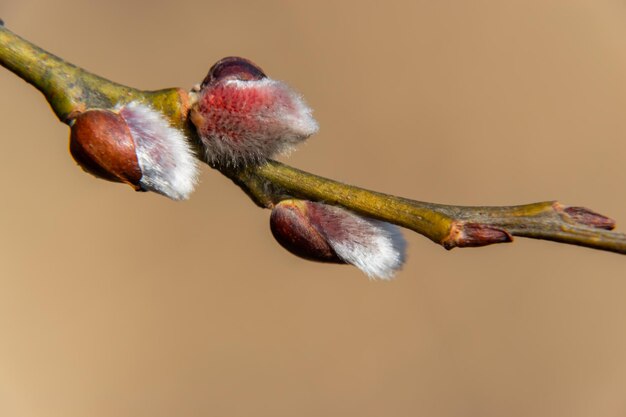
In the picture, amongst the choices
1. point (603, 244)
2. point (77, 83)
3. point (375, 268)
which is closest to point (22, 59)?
point (77, 83)

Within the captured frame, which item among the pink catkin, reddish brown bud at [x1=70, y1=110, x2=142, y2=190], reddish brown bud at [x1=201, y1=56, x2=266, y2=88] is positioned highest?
reddish brown bud at [x1=201, y1=56, x2=266, y2=88]

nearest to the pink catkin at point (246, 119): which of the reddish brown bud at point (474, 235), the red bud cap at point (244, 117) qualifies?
the red bud cap at point (244, 117)

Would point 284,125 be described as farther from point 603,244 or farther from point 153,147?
point 603,244

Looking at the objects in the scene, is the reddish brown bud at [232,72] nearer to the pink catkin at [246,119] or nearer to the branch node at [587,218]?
the pink catkin at [246,119]

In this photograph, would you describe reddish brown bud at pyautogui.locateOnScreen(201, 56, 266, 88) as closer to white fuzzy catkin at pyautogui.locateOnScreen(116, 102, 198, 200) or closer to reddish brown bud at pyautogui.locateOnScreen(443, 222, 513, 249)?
white fuzzy catkin at pyautogui.locateOnScreen(116, 102, 198, 200)

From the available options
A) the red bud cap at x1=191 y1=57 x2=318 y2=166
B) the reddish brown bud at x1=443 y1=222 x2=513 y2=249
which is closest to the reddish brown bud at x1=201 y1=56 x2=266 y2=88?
the red bud cap at x1=191 y1=57 x2=318 y2=166

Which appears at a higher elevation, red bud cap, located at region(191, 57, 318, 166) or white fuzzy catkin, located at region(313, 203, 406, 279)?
red bud cap, located at region(191, 57, 318, 166)
